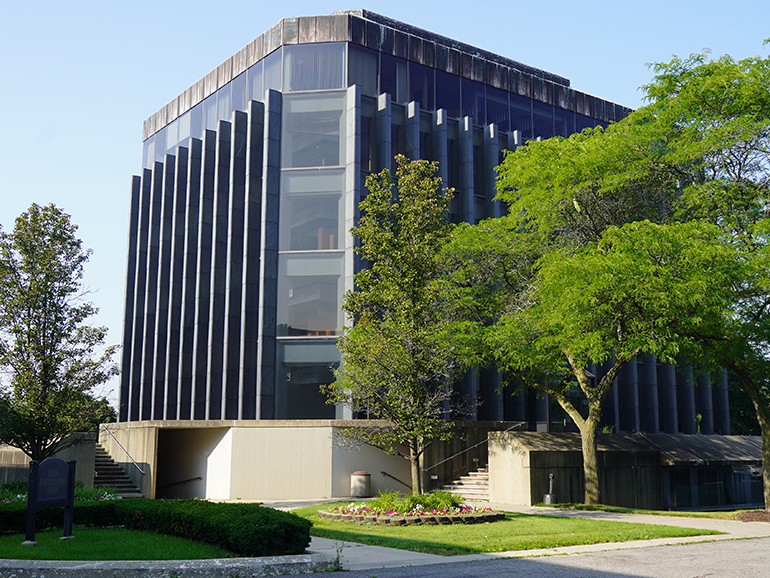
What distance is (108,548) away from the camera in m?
11.9

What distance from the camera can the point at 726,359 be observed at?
21781mm

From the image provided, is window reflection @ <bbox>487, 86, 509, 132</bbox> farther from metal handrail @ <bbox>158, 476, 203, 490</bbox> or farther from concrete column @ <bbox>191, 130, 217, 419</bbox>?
metal handrail @ <bbox>158, 476, 203, 490</bbox>

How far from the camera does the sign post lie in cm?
1228

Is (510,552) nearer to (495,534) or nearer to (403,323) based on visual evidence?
(495,534)

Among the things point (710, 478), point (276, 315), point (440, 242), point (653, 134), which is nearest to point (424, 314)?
point (440, 242)

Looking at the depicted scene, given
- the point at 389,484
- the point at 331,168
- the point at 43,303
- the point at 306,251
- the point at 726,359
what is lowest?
the point at 389,484

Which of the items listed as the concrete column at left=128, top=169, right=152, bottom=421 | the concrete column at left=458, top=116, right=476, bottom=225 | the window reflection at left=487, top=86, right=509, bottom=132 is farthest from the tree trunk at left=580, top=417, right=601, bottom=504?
the concrete column at left=128, top=169, right=152, bottom=421

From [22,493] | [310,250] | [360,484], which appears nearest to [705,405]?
[310,250]

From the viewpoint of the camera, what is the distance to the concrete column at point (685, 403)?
4319 centimetres

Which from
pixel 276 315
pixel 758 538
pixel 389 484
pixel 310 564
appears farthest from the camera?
pixel 276 315

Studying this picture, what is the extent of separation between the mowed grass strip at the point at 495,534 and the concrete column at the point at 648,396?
25.1m

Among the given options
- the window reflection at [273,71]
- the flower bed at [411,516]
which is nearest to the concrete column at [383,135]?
the window reflection at [273,71]

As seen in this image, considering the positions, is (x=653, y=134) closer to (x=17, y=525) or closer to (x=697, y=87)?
(x=697, y=87)

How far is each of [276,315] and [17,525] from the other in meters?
19.2
